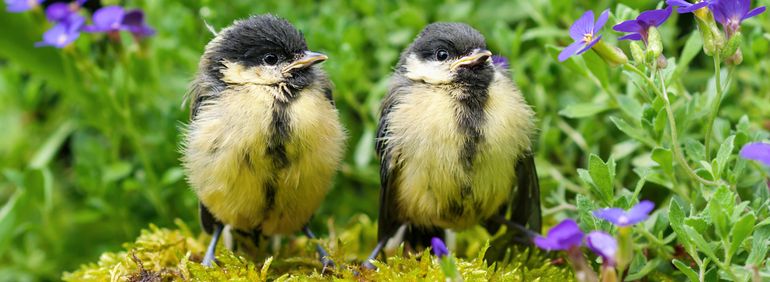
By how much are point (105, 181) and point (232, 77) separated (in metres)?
0.80

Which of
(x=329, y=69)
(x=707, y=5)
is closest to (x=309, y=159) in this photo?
(x=329, y=69)

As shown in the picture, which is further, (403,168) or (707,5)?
(403,168)

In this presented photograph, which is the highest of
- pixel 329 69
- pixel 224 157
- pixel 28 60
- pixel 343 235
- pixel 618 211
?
pixel 28 60

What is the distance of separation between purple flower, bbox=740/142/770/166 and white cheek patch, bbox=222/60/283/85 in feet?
3.52

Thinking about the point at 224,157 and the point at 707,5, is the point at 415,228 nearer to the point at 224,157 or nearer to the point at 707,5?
the point at 224,157

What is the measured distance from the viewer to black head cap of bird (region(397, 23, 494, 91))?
6.32 ft

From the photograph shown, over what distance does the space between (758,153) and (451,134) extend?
0.70 m

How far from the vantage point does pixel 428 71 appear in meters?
1.98

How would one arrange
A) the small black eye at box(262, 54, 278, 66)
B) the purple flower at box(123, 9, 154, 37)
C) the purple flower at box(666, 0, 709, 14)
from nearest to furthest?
the purple flower at box(666, 0, 709, 14)
the small black eye at box(262, 54, 278, 66)
the purple flower at box(123, 9, 154, 37)

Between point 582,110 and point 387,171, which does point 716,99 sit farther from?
point 387,171

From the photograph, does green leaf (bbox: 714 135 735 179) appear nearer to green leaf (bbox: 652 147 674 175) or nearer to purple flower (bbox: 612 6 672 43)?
green leaf (bbox: 652 147 674 175)

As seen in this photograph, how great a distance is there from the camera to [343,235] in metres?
2.42

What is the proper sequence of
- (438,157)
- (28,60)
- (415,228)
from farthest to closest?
(28,60) → (415,228) → (438,157)

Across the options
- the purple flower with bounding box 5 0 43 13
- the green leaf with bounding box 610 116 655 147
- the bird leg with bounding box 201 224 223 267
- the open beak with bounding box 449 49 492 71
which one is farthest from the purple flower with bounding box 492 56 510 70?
the purple flower with bounding box 5 0 43 13
